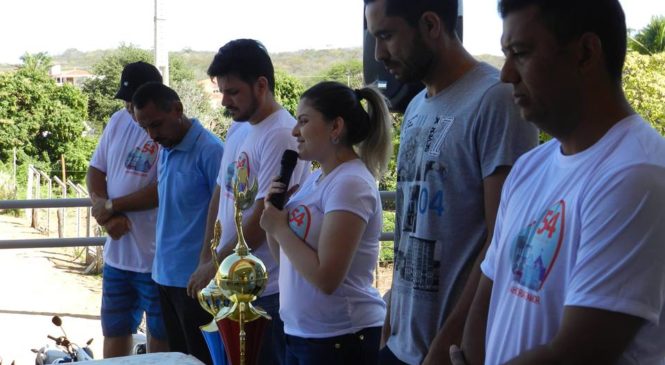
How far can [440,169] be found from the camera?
179 cm

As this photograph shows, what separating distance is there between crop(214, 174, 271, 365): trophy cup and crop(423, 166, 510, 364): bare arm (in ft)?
1.15

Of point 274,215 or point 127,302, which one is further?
point 127,302

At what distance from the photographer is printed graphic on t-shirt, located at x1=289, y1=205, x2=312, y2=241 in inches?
87.6

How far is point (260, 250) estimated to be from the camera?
287cm

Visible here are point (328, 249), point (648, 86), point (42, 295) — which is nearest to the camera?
point (328, 249)

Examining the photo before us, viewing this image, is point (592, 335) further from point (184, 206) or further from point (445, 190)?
point (184, 206)

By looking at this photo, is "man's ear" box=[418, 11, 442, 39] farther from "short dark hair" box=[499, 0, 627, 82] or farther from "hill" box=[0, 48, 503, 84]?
"hill" box=[0, 48, 503, 84]

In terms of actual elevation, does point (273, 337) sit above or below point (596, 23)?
below

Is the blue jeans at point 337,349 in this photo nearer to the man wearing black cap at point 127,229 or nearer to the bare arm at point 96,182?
the man wearing black cap at point 127,229

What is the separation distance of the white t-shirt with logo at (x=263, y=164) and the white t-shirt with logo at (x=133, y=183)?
2.58 ft

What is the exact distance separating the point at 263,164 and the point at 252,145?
9 cm

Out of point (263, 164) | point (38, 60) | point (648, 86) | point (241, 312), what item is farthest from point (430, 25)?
point (38, 60)

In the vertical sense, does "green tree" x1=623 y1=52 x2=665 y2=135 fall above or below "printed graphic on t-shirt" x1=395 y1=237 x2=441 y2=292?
above

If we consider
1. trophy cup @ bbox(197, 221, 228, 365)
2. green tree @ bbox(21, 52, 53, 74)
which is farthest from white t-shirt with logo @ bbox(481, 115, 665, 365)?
green tree @ bbox(21, 52, 53, 74)
